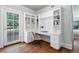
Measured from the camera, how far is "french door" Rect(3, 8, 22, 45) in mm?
1744

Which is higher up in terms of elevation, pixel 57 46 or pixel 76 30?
pixel 76 30

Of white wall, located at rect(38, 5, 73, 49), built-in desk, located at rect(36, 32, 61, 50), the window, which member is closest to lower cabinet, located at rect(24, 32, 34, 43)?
built-in desk, located at rect(36, 32, 61, 50)

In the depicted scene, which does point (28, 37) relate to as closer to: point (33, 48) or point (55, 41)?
point (33, 48)

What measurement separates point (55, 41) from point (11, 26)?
40.0 inches

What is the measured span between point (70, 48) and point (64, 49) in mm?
129

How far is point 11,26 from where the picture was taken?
1.84 metres

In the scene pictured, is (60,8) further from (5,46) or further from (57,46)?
(5,46)

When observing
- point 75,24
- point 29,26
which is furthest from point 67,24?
point 29,26

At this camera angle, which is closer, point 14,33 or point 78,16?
point 78,16
